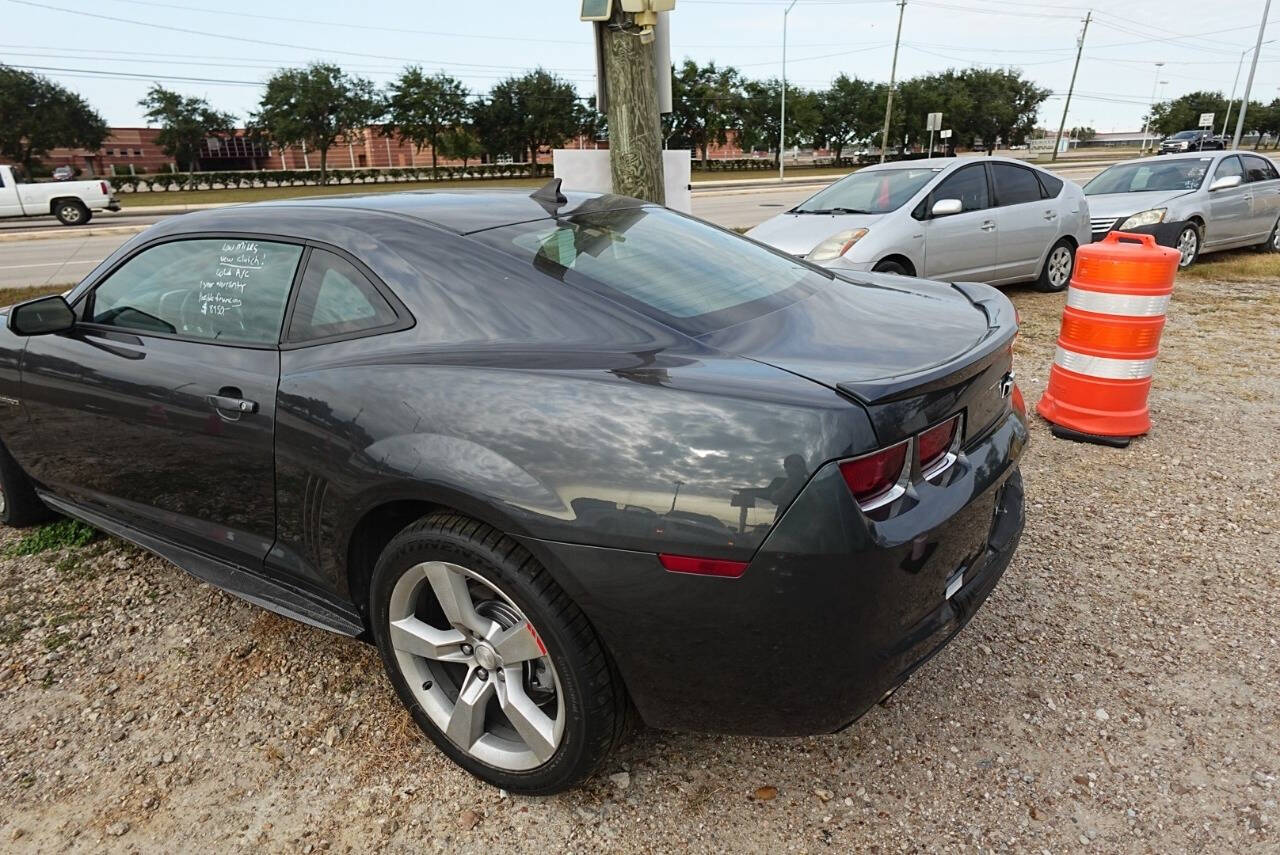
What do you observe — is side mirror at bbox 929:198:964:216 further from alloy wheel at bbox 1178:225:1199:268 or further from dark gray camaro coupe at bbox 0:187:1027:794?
dark gray camaro coupe at bbox 0:187:1027:794

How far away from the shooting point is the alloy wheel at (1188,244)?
1011cm

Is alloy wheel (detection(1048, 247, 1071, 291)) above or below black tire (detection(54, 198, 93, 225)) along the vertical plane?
above

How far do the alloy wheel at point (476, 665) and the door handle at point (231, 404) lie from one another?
72cm

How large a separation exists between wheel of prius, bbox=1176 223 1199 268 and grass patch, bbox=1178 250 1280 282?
15 cm

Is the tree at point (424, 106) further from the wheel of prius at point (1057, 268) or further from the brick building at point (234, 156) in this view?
the wheel of prius at point (1057, 268)

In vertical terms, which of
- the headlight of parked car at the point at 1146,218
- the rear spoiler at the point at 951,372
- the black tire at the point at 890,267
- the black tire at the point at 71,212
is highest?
the rear spoiler at the point at 951,372

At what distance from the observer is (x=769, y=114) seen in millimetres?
62500

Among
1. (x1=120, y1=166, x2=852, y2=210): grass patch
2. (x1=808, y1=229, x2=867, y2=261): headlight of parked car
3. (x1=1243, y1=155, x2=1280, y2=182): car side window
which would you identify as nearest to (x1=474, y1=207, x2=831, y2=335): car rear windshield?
(x1=808, y1=229, x2=867, y2=261): headlight of parked car

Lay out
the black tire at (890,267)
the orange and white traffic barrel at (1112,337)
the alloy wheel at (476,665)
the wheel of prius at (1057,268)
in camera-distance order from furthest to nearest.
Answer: the wheel of prius at (1057,268) < the black tire at (890,267) < the orange and white traffic barrel at (1112,337) < the alloy wheel at (476,665)

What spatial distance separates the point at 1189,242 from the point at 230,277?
36.9 feet

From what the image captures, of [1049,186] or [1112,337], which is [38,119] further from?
[1112,337]

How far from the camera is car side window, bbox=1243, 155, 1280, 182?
10.9 metres

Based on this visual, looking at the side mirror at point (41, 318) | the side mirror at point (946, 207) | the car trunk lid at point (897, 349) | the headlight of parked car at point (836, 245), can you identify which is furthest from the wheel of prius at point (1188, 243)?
the side mirror at point (41, 318)

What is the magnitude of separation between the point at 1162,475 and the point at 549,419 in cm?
372
